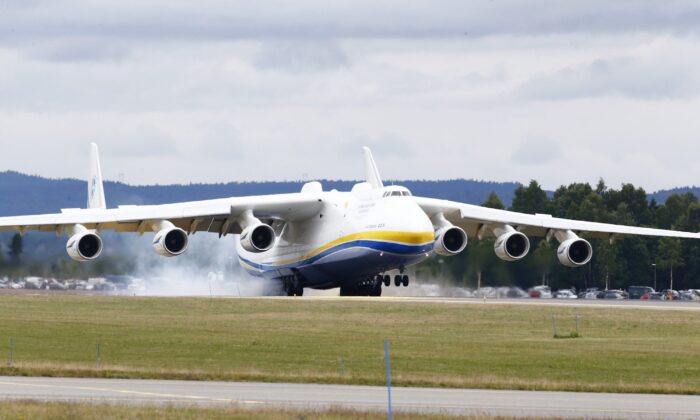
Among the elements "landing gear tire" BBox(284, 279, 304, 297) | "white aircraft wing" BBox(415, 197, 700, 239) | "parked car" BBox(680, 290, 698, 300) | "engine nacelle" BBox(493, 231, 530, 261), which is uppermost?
"white aircraft wing" BBox(415, 197, 700, 239)

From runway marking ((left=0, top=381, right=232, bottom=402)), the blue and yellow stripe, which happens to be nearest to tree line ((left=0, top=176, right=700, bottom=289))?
the blue and yellow stripe

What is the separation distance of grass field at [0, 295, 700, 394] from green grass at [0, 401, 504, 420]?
602 centimetres

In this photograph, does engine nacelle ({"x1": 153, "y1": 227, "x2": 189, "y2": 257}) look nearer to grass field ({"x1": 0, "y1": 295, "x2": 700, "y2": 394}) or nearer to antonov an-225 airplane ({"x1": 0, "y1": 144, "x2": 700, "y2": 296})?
antonov an-225 airplane ({"x1": 0, "y1": 144, "x2": 700, "y2": 296})

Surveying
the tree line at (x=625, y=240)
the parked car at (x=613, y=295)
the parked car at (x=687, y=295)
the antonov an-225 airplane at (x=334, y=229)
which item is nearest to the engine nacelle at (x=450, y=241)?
the antonov an-225 airplane at (x=334, y=229)

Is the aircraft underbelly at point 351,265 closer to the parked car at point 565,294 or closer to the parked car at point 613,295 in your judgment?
the parked car at point 565,294

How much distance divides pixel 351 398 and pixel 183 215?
33.8 metres

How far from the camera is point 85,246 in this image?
172 feet

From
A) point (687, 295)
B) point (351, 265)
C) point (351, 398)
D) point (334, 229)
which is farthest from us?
point (687, 295)

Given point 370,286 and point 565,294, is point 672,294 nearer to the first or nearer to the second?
point 565,294

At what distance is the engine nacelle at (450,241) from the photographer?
5528cm

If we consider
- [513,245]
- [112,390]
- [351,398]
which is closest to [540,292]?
[513,245]

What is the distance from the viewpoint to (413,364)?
30.3m

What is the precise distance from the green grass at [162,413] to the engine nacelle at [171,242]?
33.1 metres

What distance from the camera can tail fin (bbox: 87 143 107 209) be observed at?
6838 cm
